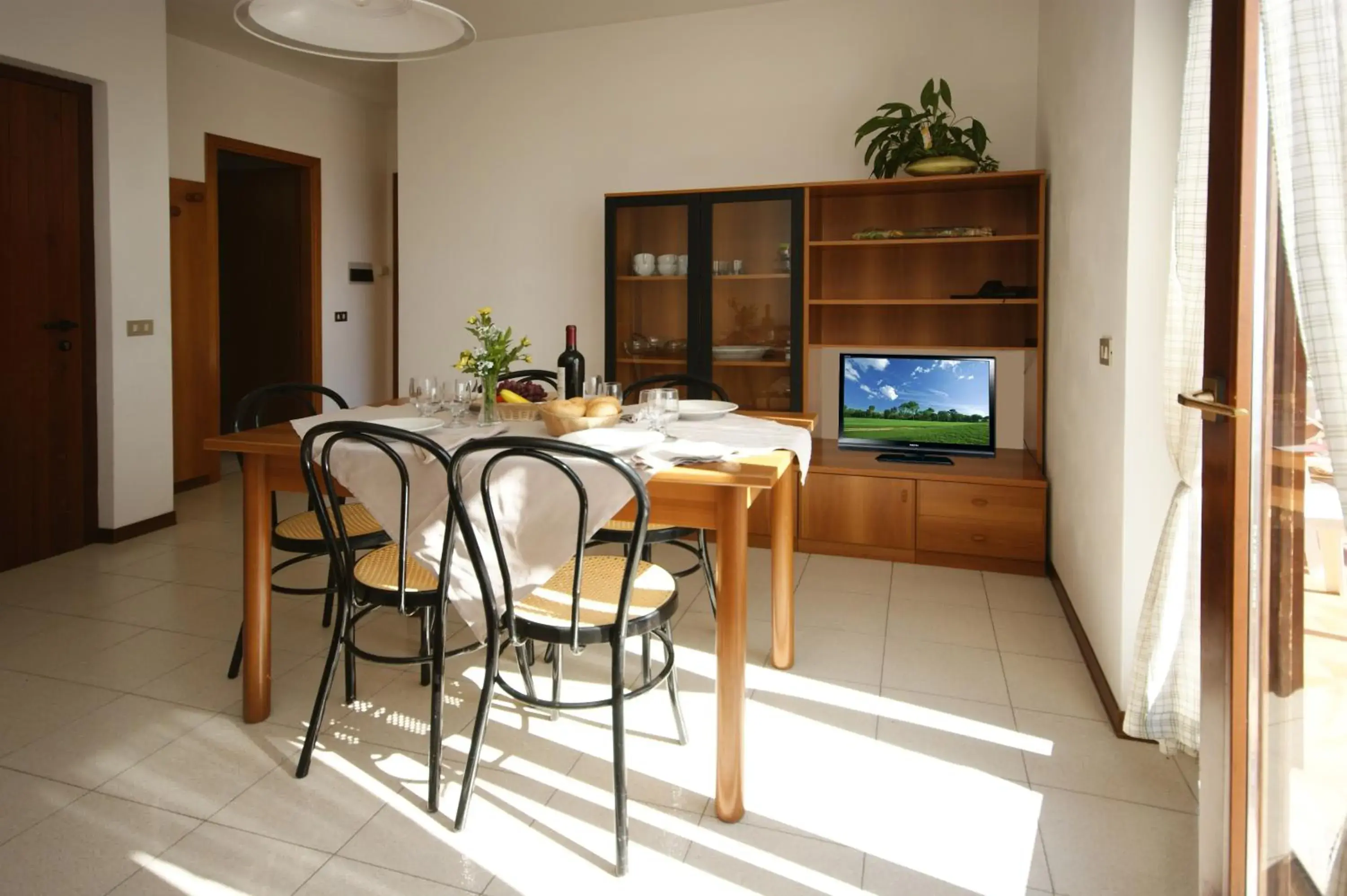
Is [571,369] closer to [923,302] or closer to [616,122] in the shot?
[923,302]

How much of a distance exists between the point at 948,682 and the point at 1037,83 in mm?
2937

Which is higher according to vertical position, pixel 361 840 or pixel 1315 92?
pixel 1315 92

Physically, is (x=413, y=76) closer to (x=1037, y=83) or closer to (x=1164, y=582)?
(x=1037, y=83)

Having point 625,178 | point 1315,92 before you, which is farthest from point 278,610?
point 1315,92

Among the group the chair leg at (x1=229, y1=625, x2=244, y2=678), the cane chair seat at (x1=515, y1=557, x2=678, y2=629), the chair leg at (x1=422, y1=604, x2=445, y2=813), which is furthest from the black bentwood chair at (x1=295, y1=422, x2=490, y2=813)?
the chair leg at (x1=229, y1=625, x2=244, y2=678)

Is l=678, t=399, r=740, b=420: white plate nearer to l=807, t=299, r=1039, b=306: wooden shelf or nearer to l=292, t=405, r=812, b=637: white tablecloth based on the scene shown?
l=292, t=405, r=812, b=637: white tablecloth

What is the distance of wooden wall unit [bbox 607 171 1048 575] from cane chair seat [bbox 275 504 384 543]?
1974mm

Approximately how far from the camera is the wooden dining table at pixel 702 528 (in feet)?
6.27

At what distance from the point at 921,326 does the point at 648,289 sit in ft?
4.50

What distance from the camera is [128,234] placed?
422 cm

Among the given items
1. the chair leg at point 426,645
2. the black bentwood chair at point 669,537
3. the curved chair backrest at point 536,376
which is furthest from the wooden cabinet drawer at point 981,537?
the chair leg at point 426,645

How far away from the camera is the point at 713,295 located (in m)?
4.32

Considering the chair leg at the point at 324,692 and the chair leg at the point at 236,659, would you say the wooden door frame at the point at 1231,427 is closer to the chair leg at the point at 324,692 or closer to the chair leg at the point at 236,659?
the chair leg at the point at 324,692

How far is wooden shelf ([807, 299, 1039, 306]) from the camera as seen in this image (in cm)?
390
